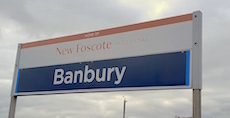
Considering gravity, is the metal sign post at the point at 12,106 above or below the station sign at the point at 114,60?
below

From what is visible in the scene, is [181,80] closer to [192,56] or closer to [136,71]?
[192,56]

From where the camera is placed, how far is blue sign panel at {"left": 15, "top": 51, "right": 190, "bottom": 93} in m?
7.55

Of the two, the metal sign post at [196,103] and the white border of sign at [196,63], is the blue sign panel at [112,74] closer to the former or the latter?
the white border of sign at [196,63]

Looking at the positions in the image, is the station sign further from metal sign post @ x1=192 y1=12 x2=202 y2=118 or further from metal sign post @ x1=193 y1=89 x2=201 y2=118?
metal sign post @ x1=193 y1=89 x2=201 y2=118

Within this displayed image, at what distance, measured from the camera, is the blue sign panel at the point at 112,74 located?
755 cm

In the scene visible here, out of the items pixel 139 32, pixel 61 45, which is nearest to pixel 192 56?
pixel 139 32

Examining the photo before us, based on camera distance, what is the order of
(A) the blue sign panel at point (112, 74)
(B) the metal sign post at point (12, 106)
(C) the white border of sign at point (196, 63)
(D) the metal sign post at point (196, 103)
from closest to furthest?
1. (D) the metal sign post at point (196, 103)
2. (C) the white border of sign at point (196, 63)
3. (A) the blue sign panel at point (112, 74)
4. (B) the metal sign post at point (12, 106)

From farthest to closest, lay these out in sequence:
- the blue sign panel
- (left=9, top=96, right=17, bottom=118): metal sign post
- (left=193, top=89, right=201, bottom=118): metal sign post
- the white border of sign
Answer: (left=9, top=96, right=17, bottom=118): metal sign post → the blue sign panel → the white border of sign → (left=193, top=89, right=201, bottom=118): metal sign post

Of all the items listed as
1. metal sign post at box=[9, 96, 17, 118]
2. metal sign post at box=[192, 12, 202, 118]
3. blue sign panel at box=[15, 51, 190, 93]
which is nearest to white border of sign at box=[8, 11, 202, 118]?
metal sign post at box=[192, 12, 202, 118]

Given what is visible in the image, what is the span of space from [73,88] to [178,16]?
3285 mm

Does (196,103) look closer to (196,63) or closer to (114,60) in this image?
(196,63)

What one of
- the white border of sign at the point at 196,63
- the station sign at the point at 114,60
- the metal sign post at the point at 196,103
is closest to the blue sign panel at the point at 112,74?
the station sign at the point at 114,60

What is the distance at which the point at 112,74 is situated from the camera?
28.0 feet

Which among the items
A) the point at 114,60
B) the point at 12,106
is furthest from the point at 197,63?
the point at 12,106
